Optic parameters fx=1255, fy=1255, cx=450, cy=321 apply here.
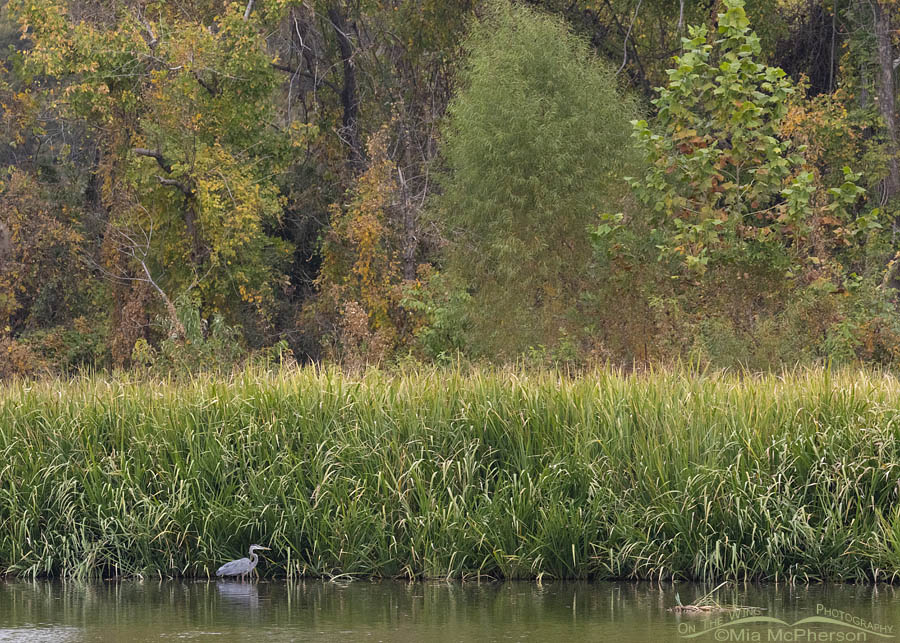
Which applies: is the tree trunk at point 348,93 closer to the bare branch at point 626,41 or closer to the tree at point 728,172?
the bare branch at point 626,41

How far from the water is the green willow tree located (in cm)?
810

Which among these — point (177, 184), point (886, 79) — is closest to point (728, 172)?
point (886, 79)

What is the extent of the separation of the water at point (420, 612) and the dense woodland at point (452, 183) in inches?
224

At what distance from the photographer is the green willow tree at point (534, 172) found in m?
16.3

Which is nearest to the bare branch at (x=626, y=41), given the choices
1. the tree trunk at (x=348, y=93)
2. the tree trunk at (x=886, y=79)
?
the tree trunk at (x=886, y=79)

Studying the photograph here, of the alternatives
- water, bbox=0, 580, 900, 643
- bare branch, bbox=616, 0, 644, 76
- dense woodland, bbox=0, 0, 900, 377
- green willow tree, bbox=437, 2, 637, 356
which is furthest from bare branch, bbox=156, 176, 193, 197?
water, bbox=0, 580, 900, 643

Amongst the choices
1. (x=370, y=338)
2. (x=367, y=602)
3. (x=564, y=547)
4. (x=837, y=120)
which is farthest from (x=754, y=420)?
(x=837, y=120)

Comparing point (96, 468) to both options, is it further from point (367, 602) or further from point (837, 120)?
point (837, 120)

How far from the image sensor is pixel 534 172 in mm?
16500

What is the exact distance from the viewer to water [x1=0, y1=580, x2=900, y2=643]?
265 inches

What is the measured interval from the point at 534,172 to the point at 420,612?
9880mm

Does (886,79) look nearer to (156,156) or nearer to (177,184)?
(177,184)

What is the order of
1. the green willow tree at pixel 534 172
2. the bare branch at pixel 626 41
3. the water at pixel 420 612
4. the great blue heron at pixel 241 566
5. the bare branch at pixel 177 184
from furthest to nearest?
the bare branch at pixel 177 184
the bare branch at pixel 626 41
the green willow tree at pixel 534 172
the great blue heron at pixel 241 566
the water at pixel 420 612

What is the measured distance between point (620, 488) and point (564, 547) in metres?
0.56
